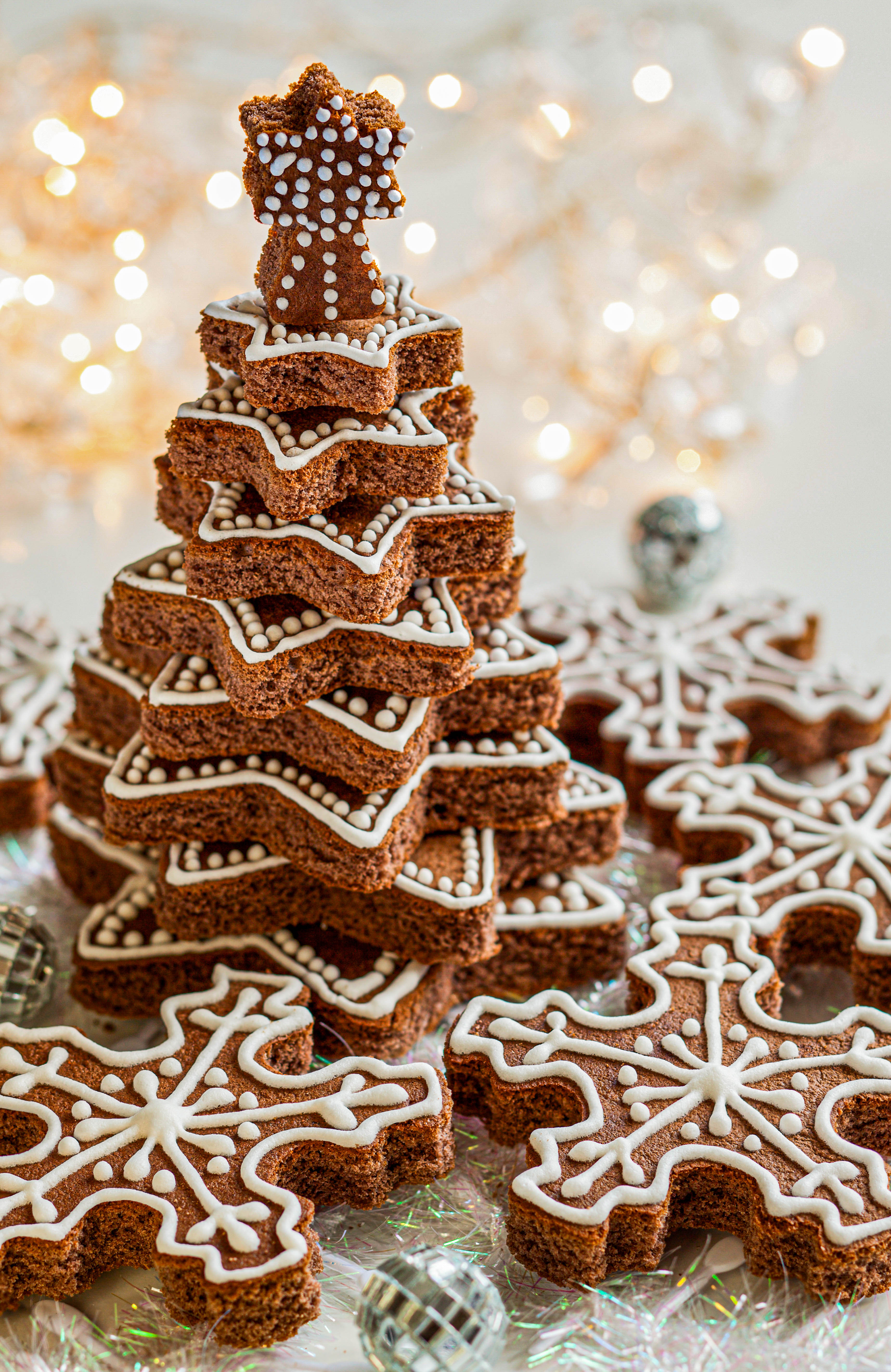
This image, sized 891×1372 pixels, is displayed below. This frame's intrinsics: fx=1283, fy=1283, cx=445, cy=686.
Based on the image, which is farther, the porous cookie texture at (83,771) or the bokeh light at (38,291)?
A: the bokeh light at (38,291)

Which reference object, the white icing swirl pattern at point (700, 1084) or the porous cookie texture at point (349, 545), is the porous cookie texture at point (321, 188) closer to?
the porous cookie texture at point (349, 545)

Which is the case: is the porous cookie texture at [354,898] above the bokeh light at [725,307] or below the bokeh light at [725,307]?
below

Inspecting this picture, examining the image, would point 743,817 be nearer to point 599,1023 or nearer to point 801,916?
point 801,916

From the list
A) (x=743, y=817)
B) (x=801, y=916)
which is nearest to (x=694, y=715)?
(x=743, y=817)

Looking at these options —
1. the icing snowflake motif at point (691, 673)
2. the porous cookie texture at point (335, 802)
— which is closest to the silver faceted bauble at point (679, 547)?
the icing snowflake motif at point (691, 673)

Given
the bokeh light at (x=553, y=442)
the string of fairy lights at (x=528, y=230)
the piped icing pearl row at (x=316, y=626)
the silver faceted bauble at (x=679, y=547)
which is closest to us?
the piped icing pearl row at (x=316, y=626)

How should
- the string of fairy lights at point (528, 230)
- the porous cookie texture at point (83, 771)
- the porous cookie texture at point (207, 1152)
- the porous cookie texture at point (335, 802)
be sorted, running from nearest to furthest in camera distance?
the porous cookie texture at point (207, 1152), the porous cookie texture at point (335, 802), the porous cookie texture at point (83, 771), the string of fairy lights at point (528, 230)
